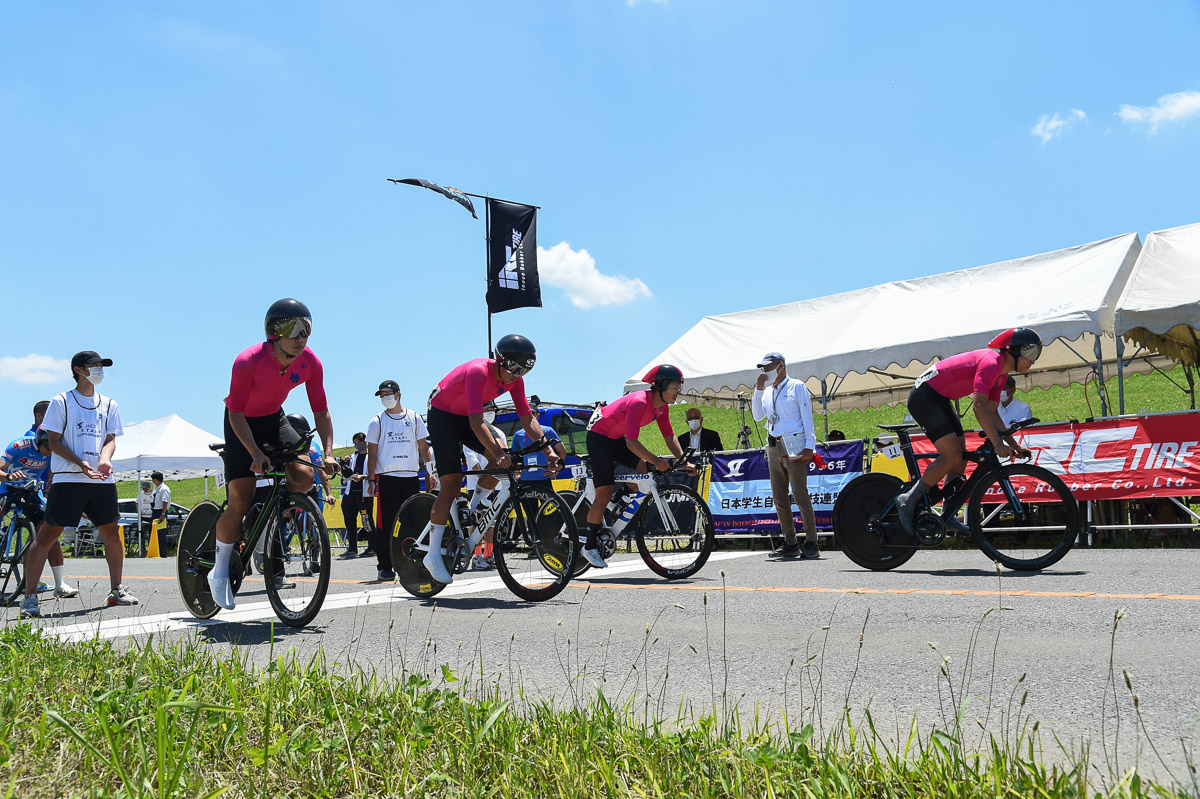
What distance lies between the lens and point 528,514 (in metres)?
6.98

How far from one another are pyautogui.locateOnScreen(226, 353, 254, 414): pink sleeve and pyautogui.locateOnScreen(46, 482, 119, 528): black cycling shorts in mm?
2871

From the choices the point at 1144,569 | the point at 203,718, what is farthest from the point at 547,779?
the point at 1144,569

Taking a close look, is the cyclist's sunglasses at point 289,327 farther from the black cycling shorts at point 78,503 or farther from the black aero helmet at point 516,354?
the black cycling shorts at point 78,503

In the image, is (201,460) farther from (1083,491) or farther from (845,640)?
(845,640)

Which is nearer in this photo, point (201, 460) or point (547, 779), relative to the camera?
point (547, 779)

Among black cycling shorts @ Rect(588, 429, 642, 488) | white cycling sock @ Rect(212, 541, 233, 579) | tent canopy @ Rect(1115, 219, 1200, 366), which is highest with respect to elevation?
tent canopy @ Rect(1115, 219, 1200, 366)

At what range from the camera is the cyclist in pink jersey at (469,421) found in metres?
6.83

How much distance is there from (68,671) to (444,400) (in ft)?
11.5

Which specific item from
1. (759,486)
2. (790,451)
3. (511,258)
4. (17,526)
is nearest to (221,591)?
(17,526)

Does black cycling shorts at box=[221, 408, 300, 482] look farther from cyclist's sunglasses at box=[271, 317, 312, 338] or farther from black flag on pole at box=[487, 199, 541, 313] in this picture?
black flag on pole at box=[487, 199, 541, 313]

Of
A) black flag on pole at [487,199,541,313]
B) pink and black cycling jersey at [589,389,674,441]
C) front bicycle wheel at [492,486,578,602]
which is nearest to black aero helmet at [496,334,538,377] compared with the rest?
front bicycle wheel at [492,486,578,602]

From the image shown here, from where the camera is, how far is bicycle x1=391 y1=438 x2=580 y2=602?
679 centimetres

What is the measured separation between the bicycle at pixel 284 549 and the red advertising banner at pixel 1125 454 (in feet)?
24.1

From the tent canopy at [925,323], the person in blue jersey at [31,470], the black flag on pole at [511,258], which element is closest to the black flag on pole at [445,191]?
the black flag on pole at [511,258]
